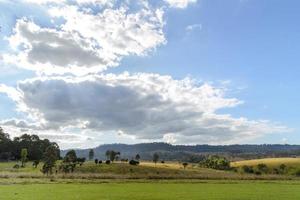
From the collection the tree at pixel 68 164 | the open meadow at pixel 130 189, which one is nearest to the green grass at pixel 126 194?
the open meadow at pixel 130 189

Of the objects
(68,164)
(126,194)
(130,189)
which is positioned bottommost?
(126,194)

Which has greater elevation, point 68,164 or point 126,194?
point 68,164

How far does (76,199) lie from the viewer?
46656 mm

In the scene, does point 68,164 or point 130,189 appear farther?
point 68,164

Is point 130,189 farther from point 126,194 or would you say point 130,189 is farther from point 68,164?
point 68,164

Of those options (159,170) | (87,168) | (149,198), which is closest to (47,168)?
(87,168)

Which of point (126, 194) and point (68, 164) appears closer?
point (126, 194)

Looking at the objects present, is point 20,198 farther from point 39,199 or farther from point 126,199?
point 126,199

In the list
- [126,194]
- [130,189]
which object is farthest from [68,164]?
[126,194]

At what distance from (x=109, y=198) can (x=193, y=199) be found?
29.3 feet

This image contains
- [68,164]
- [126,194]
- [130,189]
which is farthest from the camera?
[68,164]

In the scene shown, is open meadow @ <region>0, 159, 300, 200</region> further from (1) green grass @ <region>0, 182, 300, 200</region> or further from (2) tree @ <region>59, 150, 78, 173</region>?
(2) tree @ <region>59, 150, 78, 173</region>

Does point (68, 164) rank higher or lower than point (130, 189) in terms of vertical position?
higher

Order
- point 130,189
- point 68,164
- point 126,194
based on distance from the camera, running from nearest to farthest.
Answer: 1. point 126,194
2. point 130,189
3. point 68,164
